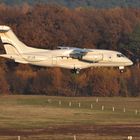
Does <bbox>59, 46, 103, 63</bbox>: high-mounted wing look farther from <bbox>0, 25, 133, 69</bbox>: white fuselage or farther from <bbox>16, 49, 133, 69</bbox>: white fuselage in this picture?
<bbox>16, 49, 133, 69</bbox>: white fuselage

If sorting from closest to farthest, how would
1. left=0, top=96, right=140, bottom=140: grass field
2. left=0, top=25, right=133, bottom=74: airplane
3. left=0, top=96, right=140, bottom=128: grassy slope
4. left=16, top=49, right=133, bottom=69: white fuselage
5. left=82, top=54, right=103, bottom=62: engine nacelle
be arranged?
left=0, top=96, right=140, bottom=140: grass field
left=0, top=96, right=140, bottom=128: grassy slope
left=0, top=25, right=133, bottom=74: airplane
left=16, top=49, right=133, bottom=69: white fuselage
left=82, top=54, right=103, bottom=62: engine nacelle

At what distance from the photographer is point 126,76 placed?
11581 cm

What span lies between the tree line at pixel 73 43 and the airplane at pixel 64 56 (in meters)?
6.67

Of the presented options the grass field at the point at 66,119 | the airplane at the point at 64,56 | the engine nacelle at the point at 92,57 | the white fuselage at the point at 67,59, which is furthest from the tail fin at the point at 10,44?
the grass field at the point at 66,119

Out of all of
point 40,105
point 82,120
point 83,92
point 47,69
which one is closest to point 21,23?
point 47,69

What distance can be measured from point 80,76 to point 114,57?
50.1 feet

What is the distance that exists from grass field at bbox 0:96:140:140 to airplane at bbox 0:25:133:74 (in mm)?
10629

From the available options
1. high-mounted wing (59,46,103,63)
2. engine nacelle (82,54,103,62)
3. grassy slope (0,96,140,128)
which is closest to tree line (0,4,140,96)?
high-mounted wing (59,46,103,63)

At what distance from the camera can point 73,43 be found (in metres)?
139

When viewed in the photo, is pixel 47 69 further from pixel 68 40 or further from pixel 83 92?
pixel 68 40

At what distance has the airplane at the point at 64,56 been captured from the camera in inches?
3930

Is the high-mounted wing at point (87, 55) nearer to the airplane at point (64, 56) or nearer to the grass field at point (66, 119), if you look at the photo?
the airplane at point (64, 56)

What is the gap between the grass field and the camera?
5172cm

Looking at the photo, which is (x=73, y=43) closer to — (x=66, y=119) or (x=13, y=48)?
(x=13, y=48)
